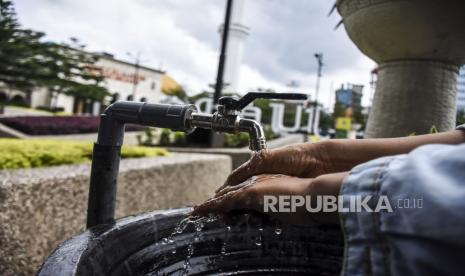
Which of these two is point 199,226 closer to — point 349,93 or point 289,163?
point 289,163

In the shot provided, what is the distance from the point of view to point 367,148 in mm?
1234

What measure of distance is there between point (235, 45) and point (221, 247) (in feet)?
127

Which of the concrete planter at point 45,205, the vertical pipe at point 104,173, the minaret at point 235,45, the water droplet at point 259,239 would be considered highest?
the minaret at point 235,45

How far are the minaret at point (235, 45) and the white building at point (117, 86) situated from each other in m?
13.6

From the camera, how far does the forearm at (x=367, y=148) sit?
1.20 metres

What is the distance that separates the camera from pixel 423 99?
246 centimetres

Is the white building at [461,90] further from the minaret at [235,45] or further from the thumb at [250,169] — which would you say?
the minaret at [235,45]

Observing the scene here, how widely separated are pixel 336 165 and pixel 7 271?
7.30ft

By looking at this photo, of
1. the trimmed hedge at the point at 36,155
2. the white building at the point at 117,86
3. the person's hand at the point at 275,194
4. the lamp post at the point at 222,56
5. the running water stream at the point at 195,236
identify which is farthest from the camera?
the white building at the point at 117,86

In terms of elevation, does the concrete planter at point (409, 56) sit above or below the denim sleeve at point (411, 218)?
above

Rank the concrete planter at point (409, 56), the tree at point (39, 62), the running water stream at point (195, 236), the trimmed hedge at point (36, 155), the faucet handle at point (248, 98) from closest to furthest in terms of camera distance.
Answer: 1. the faucet handle at point (248, 98)
2. the running water stream at point (195, 236)
3. the concrete planter at point (409, 56)
4. the trimmed hedge at point (36, 155)
5. the tree at point (39, 62)

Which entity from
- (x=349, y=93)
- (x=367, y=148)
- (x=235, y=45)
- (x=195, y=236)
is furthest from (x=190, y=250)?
(x=235, y=45)

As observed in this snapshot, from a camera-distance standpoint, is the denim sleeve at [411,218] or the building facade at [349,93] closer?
the denim sleeve at [411,218]

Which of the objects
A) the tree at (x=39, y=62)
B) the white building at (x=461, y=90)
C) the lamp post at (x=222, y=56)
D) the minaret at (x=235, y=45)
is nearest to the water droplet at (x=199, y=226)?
the white building at (x=461, y=90)
